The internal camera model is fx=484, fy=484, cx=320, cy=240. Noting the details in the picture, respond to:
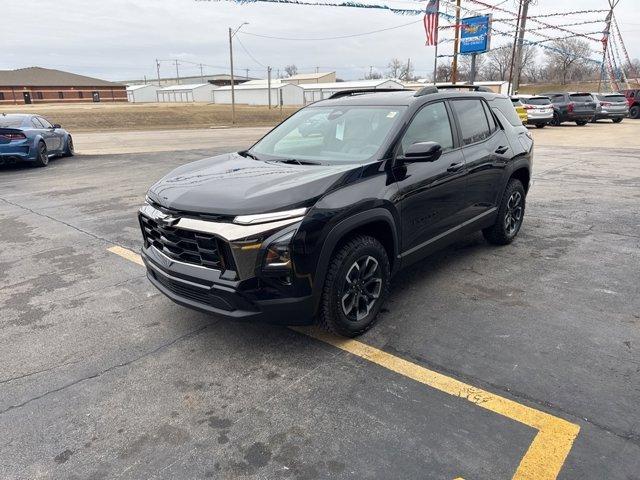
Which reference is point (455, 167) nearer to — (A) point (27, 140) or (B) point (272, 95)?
(A) point (27, 140)

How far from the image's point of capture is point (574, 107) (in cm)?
2667

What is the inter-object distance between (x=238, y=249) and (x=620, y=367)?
8.72 ft

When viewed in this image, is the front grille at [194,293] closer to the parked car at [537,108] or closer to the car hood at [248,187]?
the car hood at [248,187]

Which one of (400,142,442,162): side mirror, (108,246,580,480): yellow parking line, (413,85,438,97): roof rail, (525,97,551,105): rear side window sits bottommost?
(108,246,580,480): yellow parking line

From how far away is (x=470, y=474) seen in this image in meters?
2.36

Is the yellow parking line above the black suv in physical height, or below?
below

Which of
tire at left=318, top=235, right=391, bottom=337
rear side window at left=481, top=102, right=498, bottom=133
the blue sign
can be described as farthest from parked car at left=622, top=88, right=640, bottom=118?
tire at left=318, top=235, right=391, bottom=337

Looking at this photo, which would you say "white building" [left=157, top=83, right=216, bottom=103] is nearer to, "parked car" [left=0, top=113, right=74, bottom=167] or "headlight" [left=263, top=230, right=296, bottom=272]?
"parked car" [left=0, top=113, right=74, bottom=167]

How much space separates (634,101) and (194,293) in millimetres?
38362

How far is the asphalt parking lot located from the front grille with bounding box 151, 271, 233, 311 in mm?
442

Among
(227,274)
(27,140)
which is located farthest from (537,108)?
(227,274)

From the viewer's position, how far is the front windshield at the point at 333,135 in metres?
3.97

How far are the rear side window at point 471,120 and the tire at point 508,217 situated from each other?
0.83 meters

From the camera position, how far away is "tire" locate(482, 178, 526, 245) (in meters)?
5.58
